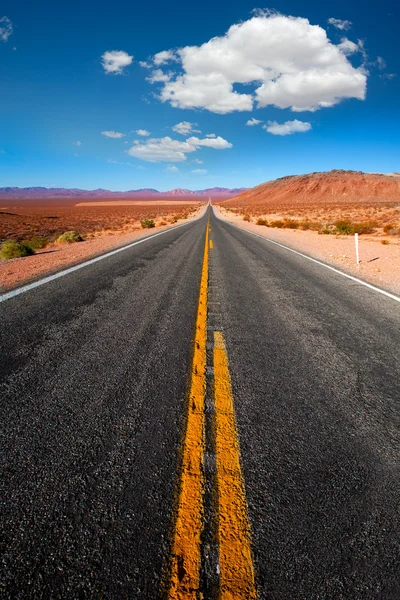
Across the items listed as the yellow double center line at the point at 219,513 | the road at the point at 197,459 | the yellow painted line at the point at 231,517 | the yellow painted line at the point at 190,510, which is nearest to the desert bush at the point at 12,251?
the road at the point at 197,459

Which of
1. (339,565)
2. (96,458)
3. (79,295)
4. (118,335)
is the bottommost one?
(339,565)

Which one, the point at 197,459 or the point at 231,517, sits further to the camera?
the point at 197,459

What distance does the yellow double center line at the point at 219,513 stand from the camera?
1.25 metres

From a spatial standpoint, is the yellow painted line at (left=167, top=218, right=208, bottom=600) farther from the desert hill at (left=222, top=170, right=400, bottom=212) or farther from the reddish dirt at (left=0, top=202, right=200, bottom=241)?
the desert hill at (left=222, top=170, right=400, bottom=212)

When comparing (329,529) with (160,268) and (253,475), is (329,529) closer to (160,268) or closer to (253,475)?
(253,475)

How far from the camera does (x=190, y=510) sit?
156 cm

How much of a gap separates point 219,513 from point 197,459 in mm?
366

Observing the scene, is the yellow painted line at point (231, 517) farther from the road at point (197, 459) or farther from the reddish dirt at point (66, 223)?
the reddish dirt at point (66, 223)

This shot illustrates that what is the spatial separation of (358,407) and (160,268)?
6.06 m

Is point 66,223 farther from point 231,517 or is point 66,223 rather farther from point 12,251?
point 231,517

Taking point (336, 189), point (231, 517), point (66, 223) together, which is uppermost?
point (336, 189)

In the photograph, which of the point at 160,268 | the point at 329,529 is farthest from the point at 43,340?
the point at 160,268

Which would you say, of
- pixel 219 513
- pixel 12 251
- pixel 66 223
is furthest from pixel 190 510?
pixel 66 223

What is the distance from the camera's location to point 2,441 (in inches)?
78.3
